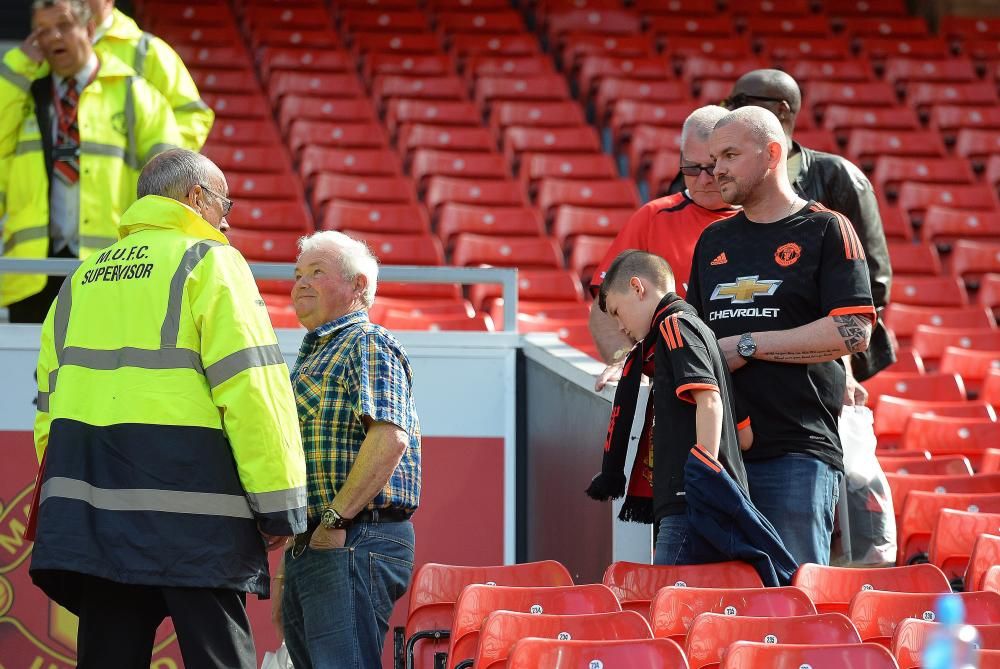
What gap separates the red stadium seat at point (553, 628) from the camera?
2.87 meters

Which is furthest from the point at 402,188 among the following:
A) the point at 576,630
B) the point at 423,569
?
the point at 576,630

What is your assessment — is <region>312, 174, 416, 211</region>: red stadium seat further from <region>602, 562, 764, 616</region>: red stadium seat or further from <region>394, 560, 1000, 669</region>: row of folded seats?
<region>602, 562, 764, 616</region>: red stadium seat

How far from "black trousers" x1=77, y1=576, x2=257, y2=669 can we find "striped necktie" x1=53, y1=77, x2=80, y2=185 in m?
2.33

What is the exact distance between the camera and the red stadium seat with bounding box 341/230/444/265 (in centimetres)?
748

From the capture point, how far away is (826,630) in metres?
2.84

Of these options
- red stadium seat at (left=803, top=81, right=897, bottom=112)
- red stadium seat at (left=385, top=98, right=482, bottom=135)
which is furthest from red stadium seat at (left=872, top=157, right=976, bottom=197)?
red stadium seat at (left=385, top=98, right=482, bottom=135)

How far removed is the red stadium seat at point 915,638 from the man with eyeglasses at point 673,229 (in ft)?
4.65

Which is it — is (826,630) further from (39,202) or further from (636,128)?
(636,128)

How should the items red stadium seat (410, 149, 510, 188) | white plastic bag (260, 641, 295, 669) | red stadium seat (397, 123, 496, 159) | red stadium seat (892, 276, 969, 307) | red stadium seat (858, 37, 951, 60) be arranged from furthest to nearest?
red stadium seat (858, 37, 951, 60) → red stadium seat (397, 123, 496, 159) → red stadium seat (410, 149, 510, 188) → red stadium seat (892, 276, 969, 307) → white plastic bag (260, 641, 295, 669)

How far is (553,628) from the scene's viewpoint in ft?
9.60

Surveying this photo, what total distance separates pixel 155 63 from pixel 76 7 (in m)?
0.43

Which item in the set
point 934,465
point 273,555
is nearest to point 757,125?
point 934,465

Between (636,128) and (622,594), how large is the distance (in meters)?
6.39

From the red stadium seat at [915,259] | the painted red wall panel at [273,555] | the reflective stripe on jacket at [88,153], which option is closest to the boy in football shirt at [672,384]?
the painted red wall panel at [273,555]
